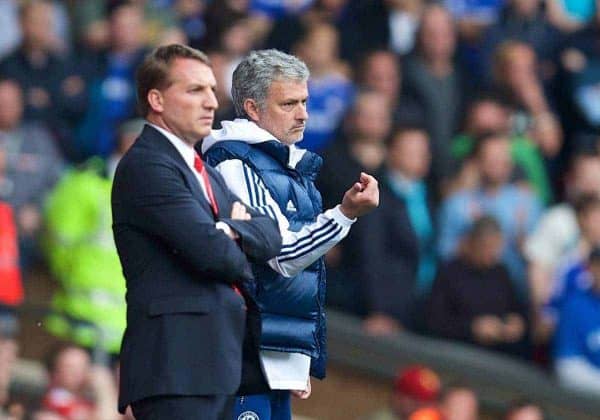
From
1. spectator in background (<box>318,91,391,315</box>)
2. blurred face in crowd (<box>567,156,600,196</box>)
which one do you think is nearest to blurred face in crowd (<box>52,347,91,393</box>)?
spectator in background (<box>318,91,391,315</box>)

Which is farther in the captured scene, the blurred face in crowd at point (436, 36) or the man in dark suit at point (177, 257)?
the blurred face in crowd at point (436, 36)

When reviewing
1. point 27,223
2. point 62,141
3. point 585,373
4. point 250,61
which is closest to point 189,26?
point 62,141

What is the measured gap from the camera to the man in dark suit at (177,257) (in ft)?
19.6

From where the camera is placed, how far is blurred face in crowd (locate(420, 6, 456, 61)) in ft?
44.5

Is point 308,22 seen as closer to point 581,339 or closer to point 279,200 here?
point 581,339

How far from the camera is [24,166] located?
12234mm

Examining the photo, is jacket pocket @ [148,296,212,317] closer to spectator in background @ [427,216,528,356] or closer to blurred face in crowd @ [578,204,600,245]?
spectator in background @ [427,216,528,356]

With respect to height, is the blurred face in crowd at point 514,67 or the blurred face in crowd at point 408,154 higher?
the blurred face in crowd at point 514,67

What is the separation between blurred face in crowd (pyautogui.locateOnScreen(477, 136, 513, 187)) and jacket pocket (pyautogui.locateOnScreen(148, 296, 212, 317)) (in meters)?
6.78

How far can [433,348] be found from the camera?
12203mm

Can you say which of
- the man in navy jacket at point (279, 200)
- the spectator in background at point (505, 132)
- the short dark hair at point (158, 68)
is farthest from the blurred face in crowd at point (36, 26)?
the short dark hair at point (158, 68)

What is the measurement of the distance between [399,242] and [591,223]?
4.48 ft

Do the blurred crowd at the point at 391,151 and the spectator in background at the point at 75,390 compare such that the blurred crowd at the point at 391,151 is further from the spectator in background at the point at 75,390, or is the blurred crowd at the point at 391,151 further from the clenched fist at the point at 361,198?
the clenched fist at the point at 361,198

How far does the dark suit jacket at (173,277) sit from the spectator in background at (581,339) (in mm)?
6135
